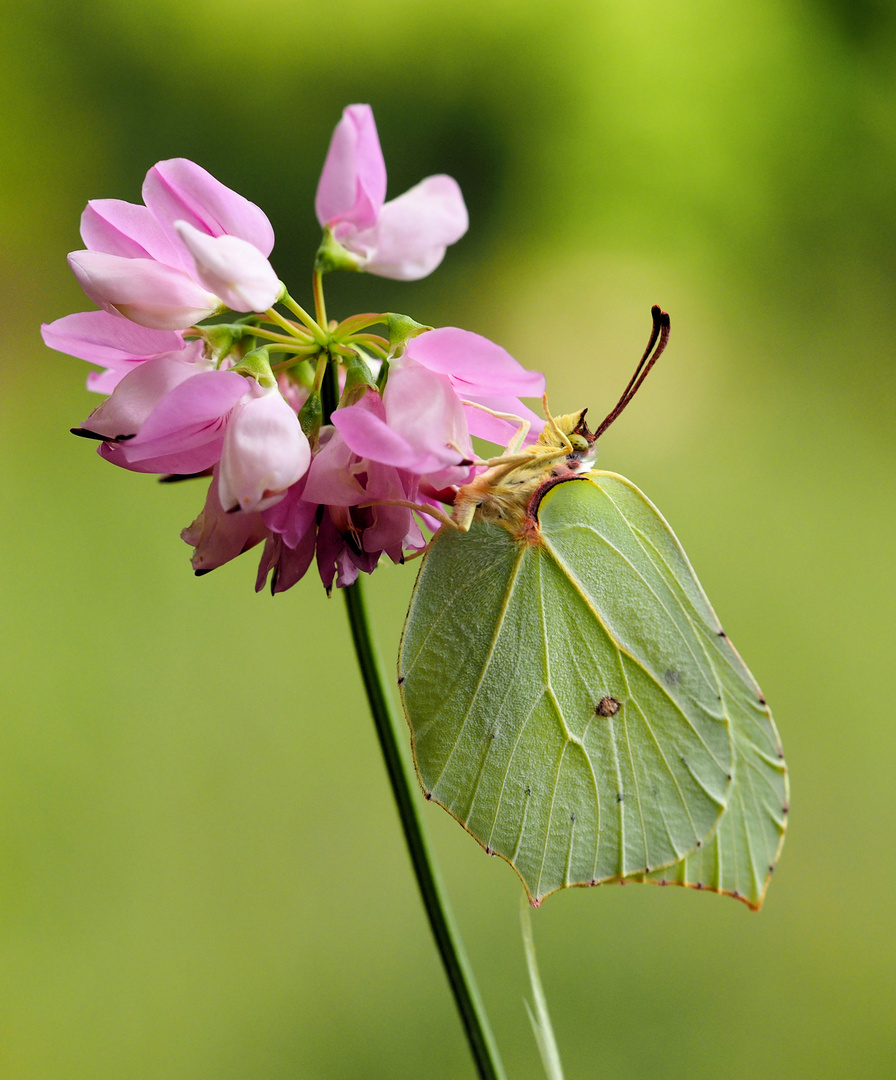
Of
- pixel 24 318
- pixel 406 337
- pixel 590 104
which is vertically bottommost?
pixel 24 318

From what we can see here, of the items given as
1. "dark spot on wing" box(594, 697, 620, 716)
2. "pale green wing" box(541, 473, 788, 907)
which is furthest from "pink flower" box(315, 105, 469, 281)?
"dark spot on wing" box(594, 697, 620, 716)

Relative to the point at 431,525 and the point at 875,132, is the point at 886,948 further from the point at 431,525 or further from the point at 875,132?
the point at 875,132

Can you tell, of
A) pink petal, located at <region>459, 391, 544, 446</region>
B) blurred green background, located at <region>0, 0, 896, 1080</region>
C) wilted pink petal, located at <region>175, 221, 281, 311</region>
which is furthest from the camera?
blurred green background, located at <region>0, 0, 896, 1080</region>

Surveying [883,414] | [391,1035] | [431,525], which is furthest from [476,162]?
[431,525]

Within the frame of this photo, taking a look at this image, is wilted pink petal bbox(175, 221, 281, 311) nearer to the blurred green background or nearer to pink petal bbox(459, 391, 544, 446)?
pink petal bbox(459, 391, 544, 446)

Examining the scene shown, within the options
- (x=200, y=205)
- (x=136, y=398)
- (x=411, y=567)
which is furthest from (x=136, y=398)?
(x=411, y=567)
